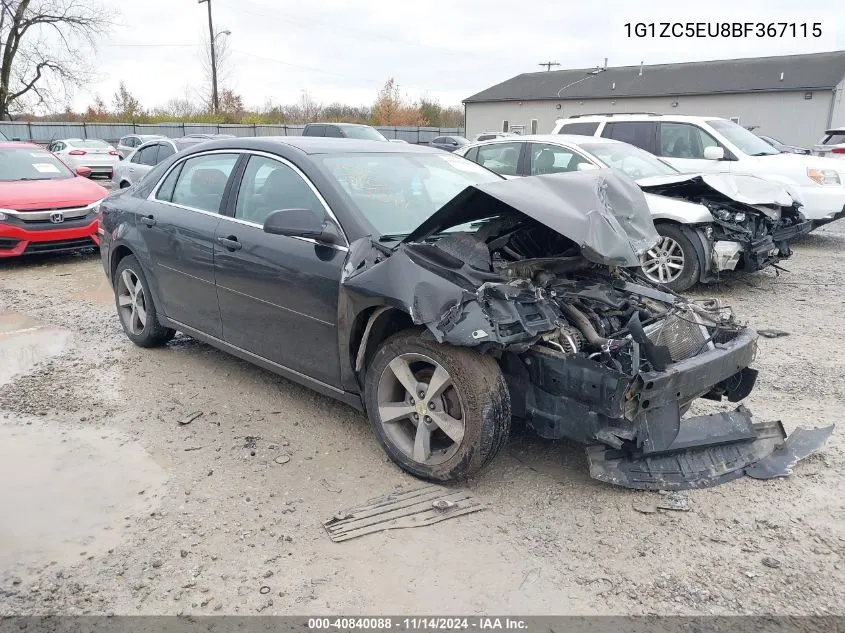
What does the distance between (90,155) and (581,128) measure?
19845mm

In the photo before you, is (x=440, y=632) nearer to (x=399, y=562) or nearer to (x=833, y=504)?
(x=399, y=562)

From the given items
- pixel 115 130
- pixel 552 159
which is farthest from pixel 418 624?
pixel 115 130

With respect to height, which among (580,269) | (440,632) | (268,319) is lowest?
(440,632)

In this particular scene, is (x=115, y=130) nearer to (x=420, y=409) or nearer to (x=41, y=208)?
(x=41, y=208)

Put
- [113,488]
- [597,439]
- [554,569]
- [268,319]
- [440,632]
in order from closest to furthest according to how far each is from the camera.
Answer: [440,632] < [554,569] < [597,439] < [113,488] < [268,319]

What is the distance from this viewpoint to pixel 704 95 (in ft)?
118

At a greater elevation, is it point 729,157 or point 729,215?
point 729,157

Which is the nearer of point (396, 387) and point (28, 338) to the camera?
point (396, 387)

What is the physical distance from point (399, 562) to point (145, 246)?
3542 mm

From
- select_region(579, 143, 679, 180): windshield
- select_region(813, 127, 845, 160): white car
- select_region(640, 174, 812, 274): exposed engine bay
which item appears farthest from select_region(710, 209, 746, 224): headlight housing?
select_region(813, 127, 845, 160): white car

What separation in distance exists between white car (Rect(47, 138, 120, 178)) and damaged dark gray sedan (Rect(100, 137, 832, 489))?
73.1 ft

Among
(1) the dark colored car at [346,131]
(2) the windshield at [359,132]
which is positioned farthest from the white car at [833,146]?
(2) the windshield at [359,132]

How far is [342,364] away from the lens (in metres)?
3.85

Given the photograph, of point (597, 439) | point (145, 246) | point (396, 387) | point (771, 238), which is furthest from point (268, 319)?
point (771, 238)
